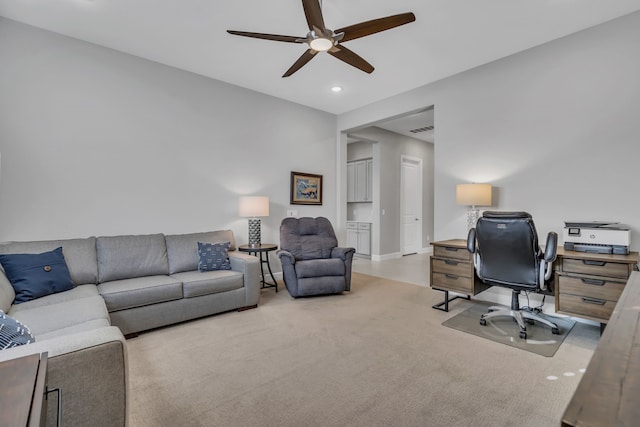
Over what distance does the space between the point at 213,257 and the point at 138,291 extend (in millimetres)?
850

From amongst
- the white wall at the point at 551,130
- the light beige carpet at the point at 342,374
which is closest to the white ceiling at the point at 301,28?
the white wall at the point at 551,130

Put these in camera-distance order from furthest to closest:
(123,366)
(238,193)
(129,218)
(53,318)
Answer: (238,193) < (129,218) < (53,318) < (123,366)

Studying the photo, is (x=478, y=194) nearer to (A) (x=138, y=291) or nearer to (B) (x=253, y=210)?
(B) (x=253, y=210)

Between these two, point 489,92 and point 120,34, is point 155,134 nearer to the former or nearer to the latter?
point 120,34

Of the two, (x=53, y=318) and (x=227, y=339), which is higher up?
(x=53, y=318)

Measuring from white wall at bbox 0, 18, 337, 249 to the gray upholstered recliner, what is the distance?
637 millimetres

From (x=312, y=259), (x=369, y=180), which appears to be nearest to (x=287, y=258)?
(x=312, y=259)

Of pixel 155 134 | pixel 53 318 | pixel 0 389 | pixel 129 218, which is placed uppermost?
pixel 155 134

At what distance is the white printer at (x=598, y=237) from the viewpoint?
2465 mm

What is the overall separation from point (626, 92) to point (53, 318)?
15.8ft

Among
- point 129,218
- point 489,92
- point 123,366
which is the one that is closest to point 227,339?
point 123,366

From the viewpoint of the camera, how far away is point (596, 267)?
94.5 inches

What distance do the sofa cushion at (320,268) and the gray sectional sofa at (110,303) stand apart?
0.56 meters

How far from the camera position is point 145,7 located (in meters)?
2.60
